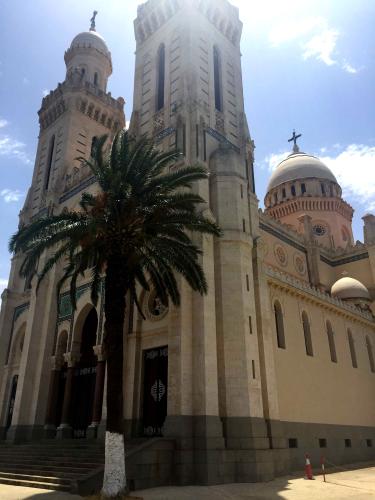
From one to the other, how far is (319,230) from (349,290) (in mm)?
10977

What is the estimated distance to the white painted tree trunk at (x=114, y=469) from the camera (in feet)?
38.0

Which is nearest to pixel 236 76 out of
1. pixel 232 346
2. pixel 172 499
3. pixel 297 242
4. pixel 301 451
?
pixel 297 242

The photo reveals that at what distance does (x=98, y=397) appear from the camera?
2012 centimetres

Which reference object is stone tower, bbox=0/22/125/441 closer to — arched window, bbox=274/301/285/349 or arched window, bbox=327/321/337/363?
arched window, bbox=274/301/285/349

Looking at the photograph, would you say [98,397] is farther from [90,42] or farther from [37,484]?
[90,42]

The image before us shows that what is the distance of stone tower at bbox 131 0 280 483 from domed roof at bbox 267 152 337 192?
57.3 feet

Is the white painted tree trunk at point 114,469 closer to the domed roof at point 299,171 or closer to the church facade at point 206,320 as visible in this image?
the church facade at point 206,320

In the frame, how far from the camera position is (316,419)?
71.4 ft

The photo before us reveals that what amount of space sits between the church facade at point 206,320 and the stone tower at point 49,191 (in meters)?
0.10

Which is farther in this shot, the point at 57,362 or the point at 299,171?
the point at 299,171

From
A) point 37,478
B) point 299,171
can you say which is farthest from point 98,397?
point 299,171

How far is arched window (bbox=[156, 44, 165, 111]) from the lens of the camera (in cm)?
2656

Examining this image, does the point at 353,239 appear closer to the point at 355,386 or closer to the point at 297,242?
the point at 297,242

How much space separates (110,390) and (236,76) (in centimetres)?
2258
